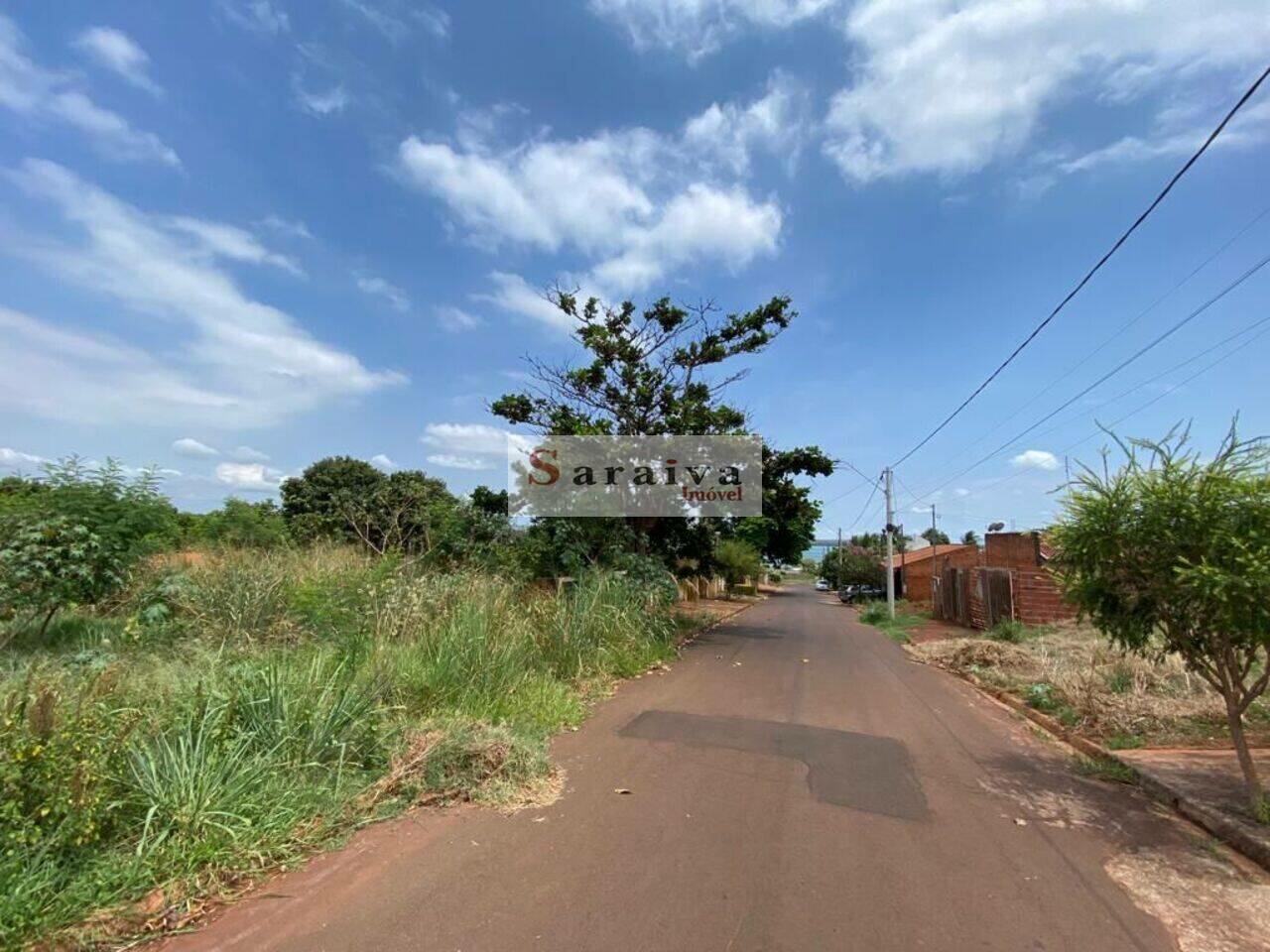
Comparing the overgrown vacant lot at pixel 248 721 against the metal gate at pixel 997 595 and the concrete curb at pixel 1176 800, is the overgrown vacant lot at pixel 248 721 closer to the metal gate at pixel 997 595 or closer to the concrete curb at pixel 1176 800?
the concrete curb at pixel 1176 800

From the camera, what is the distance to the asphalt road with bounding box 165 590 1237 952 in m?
3.19

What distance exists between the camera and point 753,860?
3959mm

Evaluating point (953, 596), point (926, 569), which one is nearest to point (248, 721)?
point (953, 596)

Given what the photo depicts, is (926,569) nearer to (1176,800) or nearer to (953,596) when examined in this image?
(953,596)

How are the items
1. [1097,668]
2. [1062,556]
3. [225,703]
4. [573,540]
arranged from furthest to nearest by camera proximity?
[573,540]
[1097,668]
[1062,556]
[225,703]

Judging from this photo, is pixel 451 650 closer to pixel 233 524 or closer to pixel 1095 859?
pixel 1095 859

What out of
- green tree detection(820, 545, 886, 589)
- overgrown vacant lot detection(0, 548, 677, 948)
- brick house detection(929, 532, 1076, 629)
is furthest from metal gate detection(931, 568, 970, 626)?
green tree detection(820, 545, 886, 589)

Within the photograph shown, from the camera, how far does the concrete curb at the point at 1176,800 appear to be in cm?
434

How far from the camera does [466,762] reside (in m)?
5.19

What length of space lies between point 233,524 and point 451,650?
13486 mm

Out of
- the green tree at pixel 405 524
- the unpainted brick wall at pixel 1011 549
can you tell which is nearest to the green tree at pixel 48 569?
the green tree at pixel 405 524

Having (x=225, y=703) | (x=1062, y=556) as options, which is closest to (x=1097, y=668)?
(x=1062, y=556)

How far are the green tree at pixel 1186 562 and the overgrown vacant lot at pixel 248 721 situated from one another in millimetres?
4726

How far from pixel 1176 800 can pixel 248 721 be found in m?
6.98
